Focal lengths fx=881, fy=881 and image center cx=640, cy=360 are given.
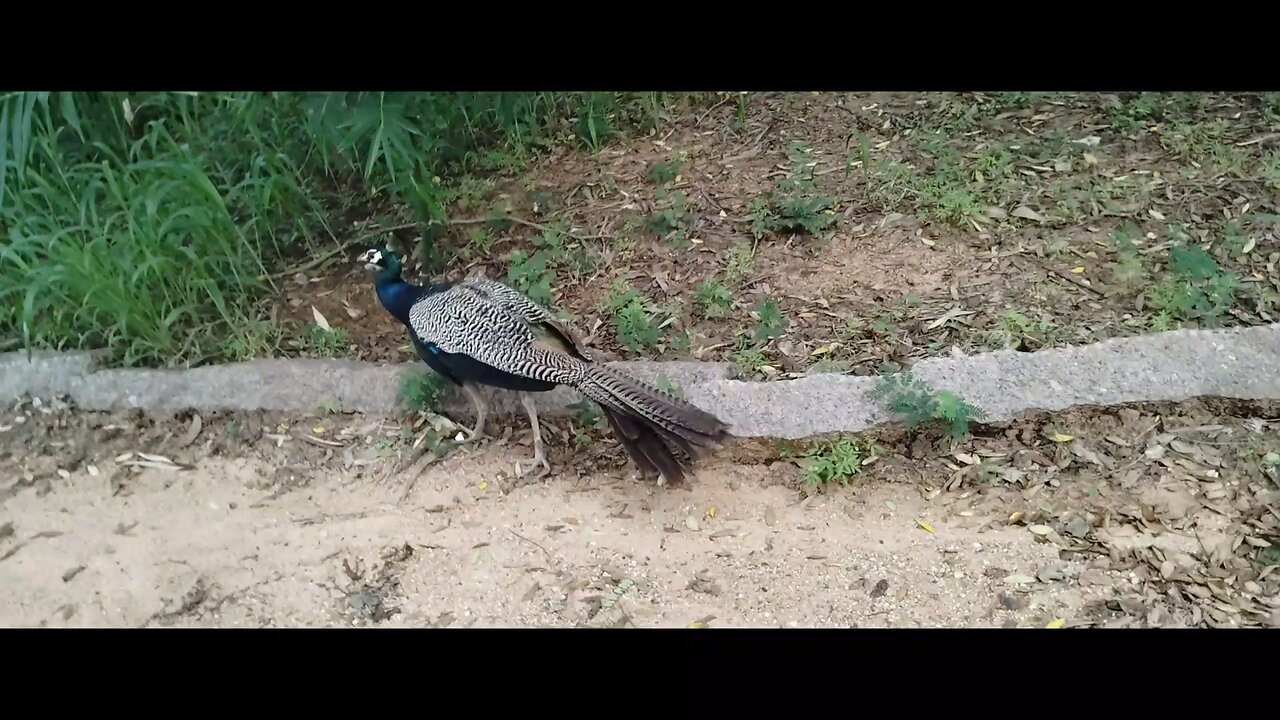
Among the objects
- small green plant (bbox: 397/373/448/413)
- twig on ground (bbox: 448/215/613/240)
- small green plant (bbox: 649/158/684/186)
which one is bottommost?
small green plant (bbox: 397/373/448/413)

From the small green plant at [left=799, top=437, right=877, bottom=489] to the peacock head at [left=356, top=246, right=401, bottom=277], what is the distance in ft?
3.37

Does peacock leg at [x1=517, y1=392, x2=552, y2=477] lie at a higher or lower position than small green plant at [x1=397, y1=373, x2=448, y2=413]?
lower

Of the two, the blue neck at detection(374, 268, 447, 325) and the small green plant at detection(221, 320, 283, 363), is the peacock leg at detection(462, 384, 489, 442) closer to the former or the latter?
the blue neck at detection(374, 268, 447, 325)

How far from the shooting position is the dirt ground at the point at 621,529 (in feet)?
5.62

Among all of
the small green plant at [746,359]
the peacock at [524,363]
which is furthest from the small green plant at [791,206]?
the peacock at [524,363]

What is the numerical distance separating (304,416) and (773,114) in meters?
1.30

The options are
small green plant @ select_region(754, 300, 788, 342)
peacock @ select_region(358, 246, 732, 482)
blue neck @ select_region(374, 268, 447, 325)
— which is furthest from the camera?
small green plant @ select_region(754, 300, 788, 342)

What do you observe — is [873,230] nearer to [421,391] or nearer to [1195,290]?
[1195,290]

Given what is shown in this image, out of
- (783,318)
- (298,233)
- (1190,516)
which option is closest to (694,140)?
(783,318)

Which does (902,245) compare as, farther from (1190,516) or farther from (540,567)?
(540,567)

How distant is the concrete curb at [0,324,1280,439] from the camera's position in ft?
6.57

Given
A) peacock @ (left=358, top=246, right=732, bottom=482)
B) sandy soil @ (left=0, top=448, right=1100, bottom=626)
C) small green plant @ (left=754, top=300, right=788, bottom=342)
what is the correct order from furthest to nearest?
small green plant @ (left=754, top=300, right=788, bottom=342) < peacock @ (left=358, top=246, right=732, bottom=482) < sandy soil @ (left=0, top=448, right=1100, bottom=626)

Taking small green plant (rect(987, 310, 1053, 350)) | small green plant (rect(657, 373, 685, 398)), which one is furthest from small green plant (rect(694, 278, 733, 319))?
small green plant (rect(987, 310, 1053, 350))

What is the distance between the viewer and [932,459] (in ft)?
6.48
